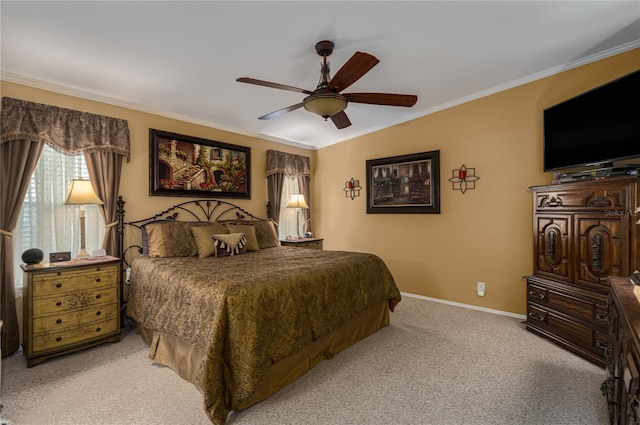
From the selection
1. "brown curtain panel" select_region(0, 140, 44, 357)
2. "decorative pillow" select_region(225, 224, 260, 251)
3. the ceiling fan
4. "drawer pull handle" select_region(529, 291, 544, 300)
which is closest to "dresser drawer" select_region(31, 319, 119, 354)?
"brown curtain panel" select_region(0, 140, 44, 357)

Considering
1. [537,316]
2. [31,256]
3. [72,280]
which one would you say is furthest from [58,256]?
[537,316]

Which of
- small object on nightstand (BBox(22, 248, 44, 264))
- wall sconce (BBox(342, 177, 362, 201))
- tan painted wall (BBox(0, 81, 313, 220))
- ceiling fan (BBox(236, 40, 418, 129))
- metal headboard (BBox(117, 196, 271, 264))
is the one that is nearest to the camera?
ceiling fan (BBox(236, 40, 418, 129))

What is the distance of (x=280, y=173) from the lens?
5.11 meters

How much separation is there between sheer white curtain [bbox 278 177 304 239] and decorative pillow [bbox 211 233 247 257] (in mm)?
1727

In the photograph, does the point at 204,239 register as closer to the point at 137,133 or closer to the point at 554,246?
the point at 137,133

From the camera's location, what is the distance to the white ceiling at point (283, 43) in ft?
6.81

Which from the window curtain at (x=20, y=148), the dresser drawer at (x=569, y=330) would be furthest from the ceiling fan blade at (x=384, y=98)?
the window curtain at (x=20, y=148)

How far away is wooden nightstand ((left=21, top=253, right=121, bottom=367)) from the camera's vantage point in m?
2.42

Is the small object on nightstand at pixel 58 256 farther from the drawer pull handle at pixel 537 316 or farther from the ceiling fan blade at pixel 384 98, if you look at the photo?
the drawer pull handle at pixel 537 316

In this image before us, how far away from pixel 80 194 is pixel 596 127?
4.88m

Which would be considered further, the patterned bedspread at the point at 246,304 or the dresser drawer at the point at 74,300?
the dresser drawer at the point at 74,300

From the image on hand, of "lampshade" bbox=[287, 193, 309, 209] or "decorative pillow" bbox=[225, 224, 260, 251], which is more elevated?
"lampshade" bbox=[287, 193, 309, 209]

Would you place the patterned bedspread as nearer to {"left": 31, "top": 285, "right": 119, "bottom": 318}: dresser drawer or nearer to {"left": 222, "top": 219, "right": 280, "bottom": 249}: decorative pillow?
{"left": 31, "top": 285, "right": 119, "bottom": 318}: dresser drawer

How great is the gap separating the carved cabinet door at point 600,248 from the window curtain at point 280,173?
157 inches
